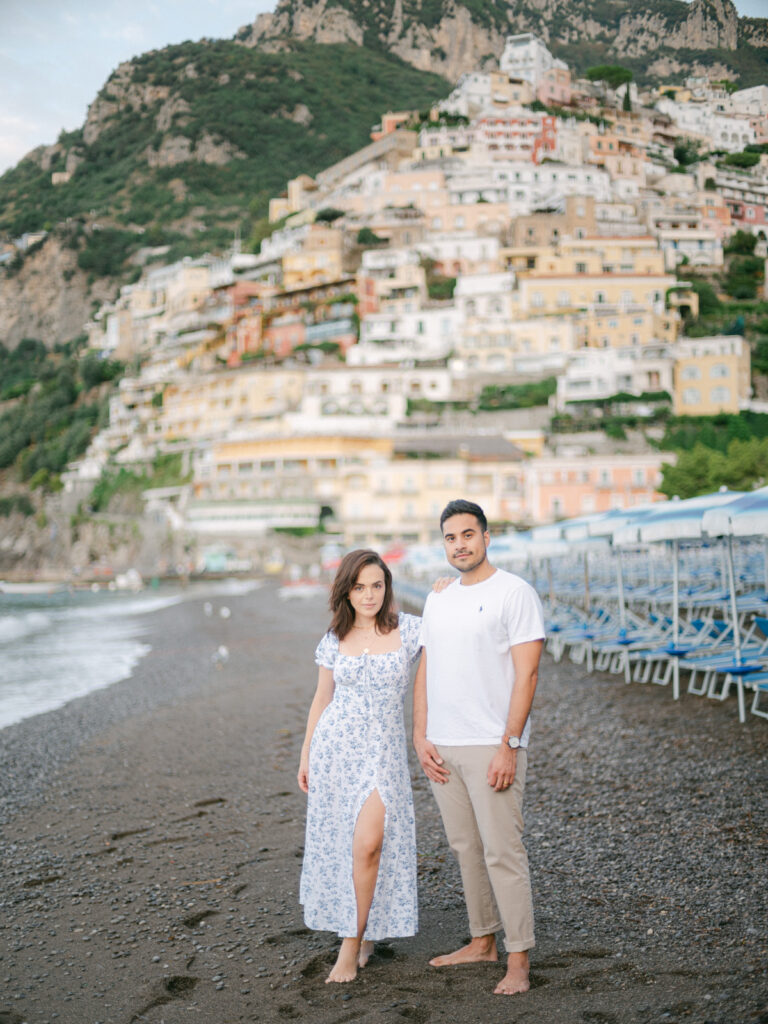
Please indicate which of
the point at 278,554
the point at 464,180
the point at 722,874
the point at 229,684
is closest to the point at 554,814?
the point at 722,874

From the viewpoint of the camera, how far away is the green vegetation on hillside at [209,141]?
419ft

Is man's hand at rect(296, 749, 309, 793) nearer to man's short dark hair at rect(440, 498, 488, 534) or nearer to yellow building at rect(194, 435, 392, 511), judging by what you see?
man's short dark hair at rect(440, 498, 488, 534)

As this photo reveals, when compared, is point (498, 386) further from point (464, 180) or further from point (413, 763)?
point (413, 763)

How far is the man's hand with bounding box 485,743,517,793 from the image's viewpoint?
339 centimetres

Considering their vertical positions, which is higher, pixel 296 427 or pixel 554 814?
pixel 296 427

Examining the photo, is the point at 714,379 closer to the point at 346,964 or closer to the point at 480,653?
the point at 480,653

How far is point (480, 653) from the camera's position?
137 inches

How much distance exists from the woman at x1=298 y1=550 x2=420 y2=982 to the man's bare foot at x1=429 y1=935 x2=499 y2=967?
169 millimetres

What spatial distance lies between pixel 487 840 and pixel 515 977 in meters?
0.47

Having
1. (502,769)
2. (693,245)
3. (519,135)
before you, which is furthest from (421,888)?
(519,135)

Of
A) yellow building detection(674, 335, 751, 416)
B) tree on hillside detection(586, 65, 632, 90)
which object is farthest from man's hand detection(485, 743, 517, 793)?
tree on hillside detection(586, 65, 632, 90)

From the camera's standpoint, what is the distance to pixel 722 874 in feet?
14.0

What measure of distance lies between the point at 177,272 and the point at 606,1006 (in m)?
101

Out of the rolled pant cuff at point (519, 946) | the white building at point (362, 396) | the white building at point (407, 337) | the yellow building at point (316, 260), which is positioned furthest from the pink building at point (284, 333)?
the rolled pant cuff at point (519, 946)
